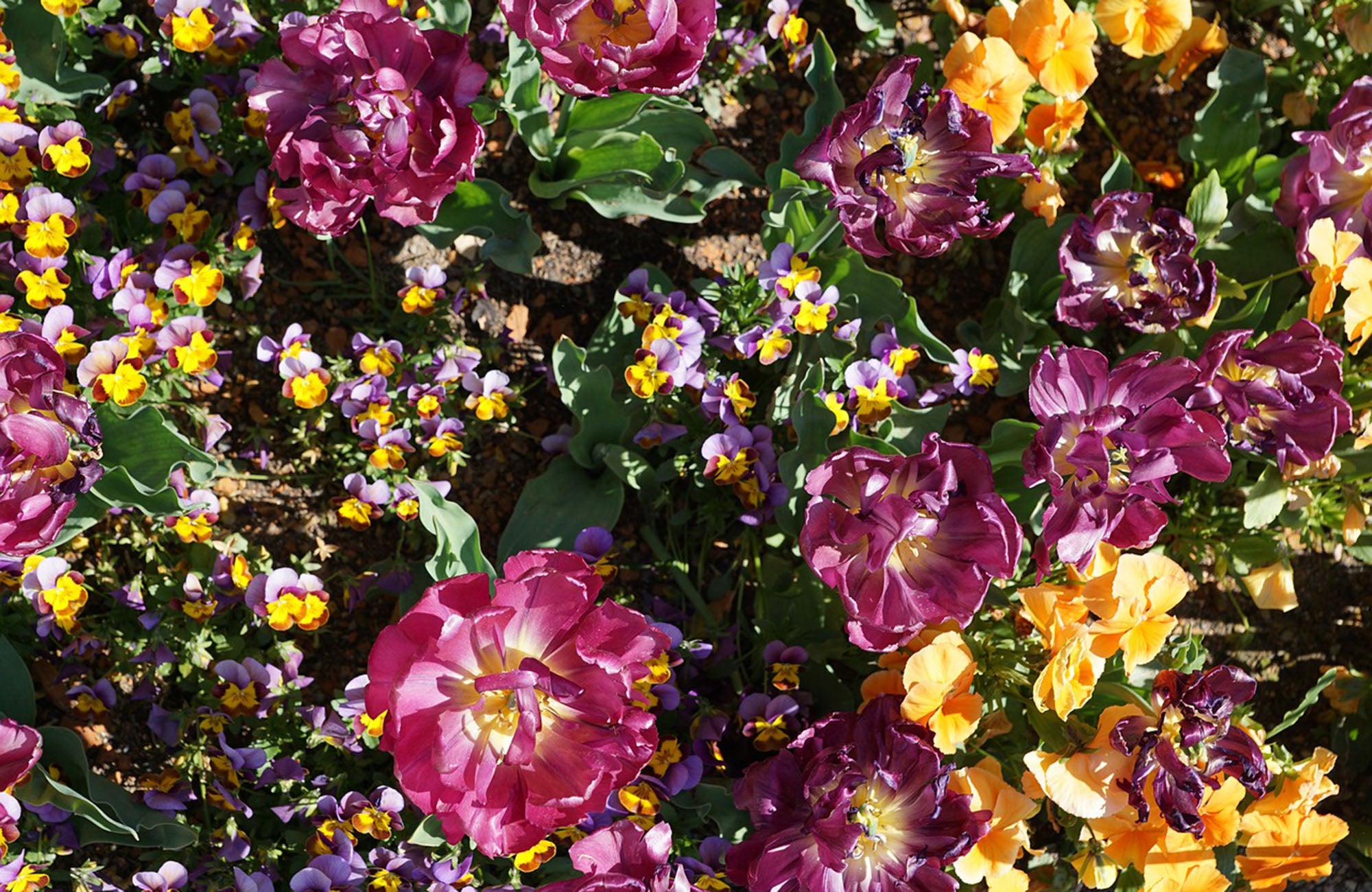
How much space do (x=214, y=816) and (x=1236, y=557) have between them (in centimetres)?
232

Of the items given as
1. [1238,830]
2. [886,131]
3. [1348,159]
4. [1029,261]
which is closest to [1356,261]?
[1348,159]

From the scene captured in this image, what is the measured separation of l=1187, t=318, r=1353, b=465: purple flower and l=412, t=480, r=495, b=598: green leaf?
1301 mm

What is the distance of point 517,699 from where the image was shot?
5.48ft

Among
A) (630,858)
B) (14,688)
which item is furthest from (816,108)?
(14,688)

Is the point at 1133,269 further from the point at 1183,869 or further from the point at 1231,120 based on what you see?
the point at 1183,869

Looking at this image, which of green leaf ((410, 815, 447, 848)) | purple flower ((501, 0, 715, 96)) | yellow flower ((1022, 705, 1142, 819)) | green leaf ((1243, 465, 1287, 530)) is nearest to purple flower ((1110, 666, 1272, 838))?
yellow flower ((1022, 705, 1142, 819))

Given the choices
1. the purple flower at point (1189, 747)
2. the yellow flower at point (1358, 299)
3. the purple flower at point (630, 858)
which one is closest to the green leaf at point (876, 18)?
the yellow flower at point (1358, 299)

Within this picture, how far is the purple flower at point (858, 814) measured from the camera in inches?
74.7

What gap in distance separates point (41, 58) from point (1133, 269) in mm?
2227

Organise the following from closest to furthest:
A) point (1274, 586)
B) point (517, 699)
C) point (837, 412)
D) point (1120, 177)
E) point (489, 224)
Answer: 1. point (517, 699)
2. point (837, 412)
3. point (489, 224)
4. point (1274, 586)
5. point (1120, 177)

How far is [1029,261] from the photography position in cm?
261

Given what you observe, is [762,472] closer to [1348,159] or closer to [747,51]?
[747,51]

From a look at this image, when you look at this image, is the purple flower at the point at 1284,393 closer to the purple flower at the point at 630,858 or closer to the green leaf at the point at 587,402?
the green leaf at the point at 587,402

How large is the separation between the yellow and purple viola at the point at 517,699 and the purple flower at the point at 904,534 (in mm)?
348
